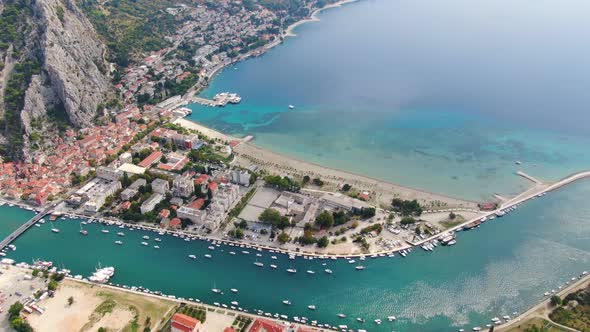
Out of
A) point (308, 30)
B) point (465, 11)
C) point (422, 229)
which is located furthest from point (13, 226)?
point (465, 11)

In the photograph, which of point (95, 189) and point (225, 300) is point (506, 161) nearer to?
point (225, 300)

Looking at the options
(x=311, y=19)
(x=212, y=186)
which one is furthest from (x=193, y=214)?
(x=311, y=19)

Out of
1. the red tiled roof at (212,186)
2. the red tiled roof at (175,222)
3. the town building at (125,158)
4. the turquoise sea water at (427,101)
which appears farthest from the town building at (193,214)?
the turquoise sea water at (427,101)

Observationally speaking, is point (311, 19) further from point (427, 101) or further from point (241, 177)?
point (241, 177)

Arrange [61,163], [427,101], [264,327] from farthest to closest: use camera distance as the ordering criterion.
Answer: [427,101], [61,163], [264,327]

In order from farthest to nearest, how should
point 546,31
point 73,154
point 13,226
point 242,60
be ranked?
point 546,31 → point 242,60 → point 73,154 → point 13,226

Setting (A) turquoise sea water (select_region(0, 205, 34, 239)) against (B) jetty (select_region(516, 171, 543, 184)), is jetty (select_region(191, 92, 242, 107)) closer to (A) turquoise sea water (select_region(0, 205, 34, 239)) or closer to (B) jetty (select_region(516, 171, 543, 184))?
(A) turquoise sea water (select_region(0, 205, 34, 239))
